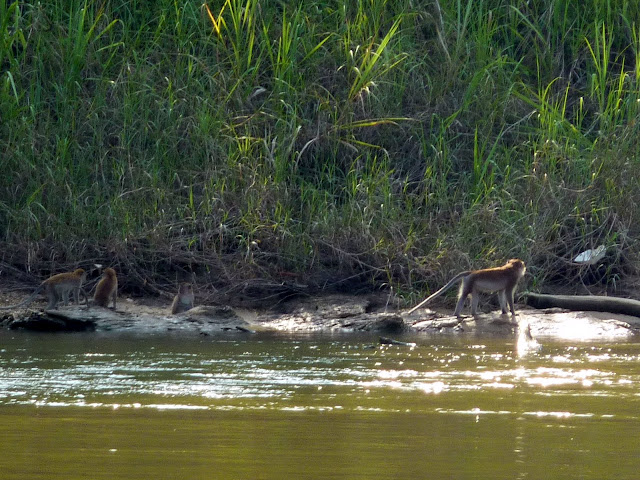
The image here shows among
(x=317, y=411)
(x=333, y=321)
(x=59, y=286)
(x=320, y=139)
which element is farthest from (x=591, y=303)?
(x=317, y=411)

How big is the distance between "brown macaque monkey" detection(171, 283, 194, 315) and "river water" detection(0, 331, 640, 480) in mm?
2021

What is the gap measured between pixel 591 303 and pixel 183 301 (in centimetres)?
365

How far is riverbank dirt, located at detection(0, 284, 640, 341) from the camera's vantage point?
1007 centimetres

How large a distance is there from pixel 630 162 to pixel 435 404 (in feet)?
23.1

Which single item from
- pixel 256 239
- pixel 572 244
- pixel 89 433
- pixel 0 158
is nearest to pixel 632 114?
pixel 572 244

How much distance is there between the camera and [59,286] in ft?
35.9

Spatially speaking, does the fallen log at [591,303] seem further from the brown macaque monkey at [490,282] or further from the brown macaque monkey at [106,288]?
the brown macaque monkey at [106,288]

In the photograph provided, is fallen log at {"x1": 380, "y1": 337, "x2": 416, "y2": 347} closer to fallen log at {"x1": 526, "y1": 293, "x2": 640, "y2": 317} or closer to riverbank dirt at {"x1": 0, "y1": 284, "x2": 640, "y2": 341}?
riverbank dirt at {"x1": 0, "y1": 284, "x2": 640, "y2": 341}

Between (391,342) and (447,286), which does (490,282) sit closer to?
(447,286)

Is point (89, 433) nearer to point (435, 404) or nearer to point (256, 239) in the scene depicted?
point (435, 404)

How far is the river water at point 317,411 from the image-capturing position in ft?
14.4

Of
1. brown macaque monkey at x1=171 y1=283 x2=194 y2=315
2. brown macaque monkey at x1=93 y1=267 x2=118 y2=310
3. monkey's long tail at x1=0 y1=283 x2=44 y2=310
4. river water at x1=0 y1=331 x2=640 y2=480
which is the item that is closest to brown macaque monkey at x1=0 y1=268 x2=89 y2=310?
monkey's long tail at x1=0 y1=283 x2=44 y2=310

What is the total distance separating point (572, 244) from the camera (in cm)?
1212

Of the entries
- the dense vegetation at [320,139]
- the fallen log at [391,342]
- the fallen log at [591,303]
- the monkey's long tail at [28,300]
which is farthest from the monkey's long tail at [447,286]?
the monkey's long tail at [28,300]
